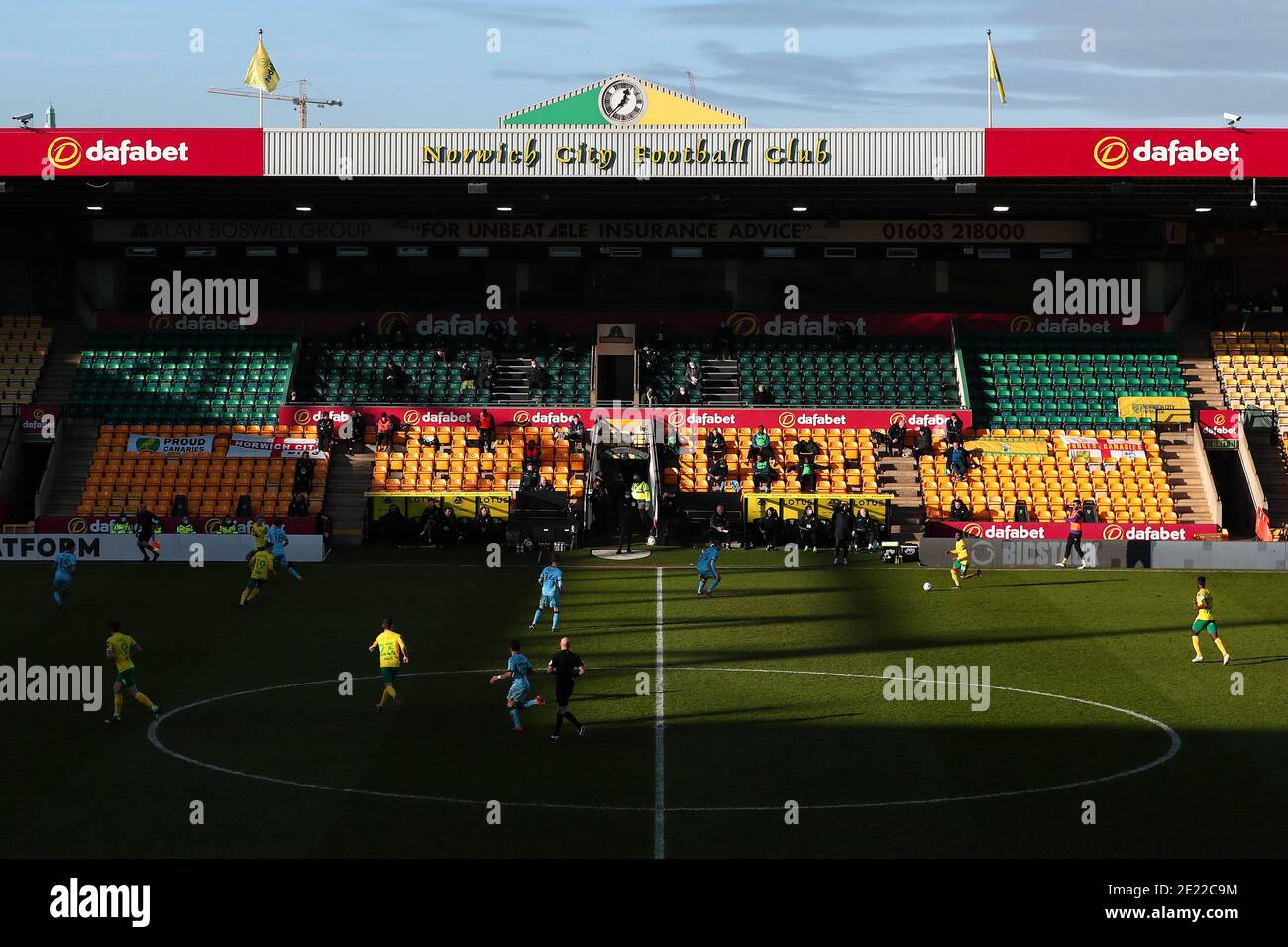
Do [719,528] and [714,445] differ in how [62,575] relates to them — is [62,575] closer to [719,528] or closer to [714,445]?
[719,528]

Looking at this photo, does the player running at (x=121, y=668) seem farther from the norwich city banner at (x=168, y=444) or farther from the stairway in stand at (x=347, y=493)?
the norwich city banner at (x=168, y=444)

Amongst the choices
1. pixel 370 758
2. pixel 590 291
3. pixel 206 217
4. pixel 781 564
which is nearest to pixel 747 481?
pixel 781 564

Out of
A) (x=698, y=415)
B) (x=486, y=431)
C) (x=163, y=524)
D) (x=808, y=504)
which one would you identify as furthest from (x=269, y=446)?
(x=808, y=504)

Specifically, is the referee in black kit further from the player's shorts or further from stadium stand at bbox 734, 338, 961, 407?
stadium stand at bbox 734, 338, 961, 407

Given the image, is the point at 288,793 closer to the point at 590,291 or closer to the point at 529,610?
the point at 529,610

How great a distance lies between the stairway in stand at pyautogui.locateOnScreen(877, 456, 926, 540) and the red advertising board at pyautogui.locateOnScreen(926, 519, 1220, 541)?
3.88ft

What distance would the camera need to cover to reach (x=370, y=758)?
1048 inches

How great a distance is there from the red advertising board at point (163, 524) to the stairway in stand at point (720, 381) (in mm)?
16554

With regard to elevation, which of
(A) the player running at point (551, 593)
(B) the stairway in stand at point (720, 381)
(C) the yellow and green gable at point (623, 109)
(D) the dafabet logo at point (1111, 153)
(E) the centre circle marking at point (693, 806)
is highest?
(C) the yellow and green gable at point (623, 109)

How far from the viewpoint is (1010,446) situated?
59.5m

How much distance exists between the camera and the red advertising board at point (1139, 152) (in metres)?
56.9

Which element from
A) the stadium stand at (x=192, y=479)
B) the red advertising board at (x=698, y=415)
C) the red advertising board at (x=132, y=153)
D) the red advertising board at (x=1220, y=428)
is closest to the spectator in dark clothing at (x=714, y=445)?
the red advertising board at (x=698, y=415)

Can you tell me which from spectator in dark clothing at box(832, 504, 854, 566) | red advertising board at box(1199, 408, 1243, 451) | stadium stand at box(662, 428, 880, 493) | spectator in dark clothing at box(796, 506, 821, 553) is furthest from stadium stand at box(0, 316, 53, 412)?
red advertising board at box(1199, 408, 1243, 451)

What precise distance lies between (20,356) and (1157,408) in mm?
41499
